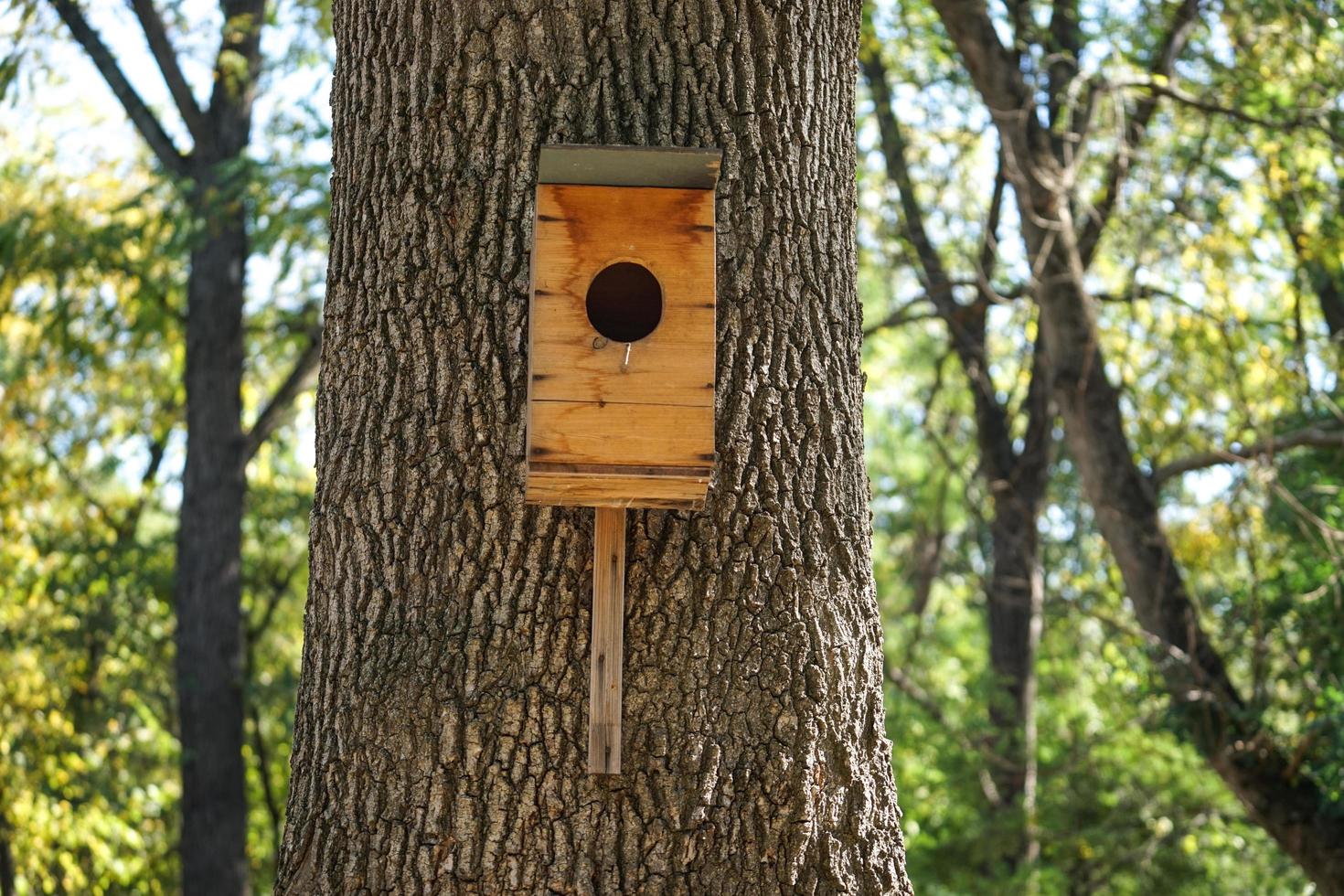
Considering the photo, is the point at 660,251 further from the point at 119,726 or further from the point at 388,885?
the point at 119,726

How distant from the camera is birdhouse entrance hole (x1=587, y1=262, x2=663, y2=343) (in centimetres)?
237

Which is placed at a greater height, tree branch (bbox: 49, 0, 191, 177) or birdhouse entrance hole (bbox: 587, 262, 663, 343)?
tree branch (bbox: 49, 0, 191, 177)

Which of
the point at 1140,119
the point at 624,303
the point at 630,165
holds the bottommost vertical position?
the point at 624,303

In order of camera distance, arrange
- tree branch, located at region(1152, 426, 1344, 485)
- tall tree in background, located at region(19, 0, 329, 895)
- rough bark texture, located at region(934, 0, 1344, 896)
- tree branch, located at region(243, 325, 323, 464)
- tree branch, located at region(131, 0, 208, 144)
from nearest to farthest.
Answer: tree branch, located at region(1152, 426, 1344, 485) < rough bark texture, located at region(934, 0, 1344, 896) < tree branch, located at region(131, 0, 208, 144) < tall tree in background, located at region(19, 0, 329, 895) < tree branch, located at region(243, 325, 323, 464)

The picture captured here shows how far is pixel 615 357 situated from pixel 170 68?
719 centimetres

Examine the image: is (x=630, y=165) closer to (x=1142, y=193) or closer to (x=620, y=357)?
(x=620, y=357)

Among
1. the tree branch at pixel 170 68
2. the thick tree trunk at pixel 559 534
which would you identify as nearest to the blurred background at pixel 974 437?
the tree branch at pixel 170 68

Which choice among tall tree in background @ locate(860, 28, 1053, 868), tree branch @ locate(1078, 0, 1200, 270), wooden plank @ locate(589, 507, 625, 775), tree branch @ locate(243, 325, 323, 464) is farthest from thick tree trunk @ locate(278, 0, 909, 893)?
tree branch @ locate(243, 325, 323, 464)

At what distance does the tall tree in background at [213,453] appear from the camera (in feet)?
27.0

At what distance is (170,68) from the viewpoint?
8266 millimetres

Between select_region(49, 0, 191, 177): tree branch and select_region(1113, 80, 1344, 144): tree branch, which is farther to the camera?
select_region(49, 0, 191, 177): tree branch

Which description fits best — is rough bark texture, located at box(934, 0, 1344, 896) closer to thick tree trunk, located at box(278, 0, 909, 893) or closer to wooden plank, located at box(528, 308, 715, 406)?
thick tree trunk, located at box(278, 0, 909, 893)

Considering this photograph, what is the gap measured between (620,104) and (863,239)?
791cm

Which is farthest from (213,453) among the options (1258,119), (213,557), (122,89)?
(1258,119)
